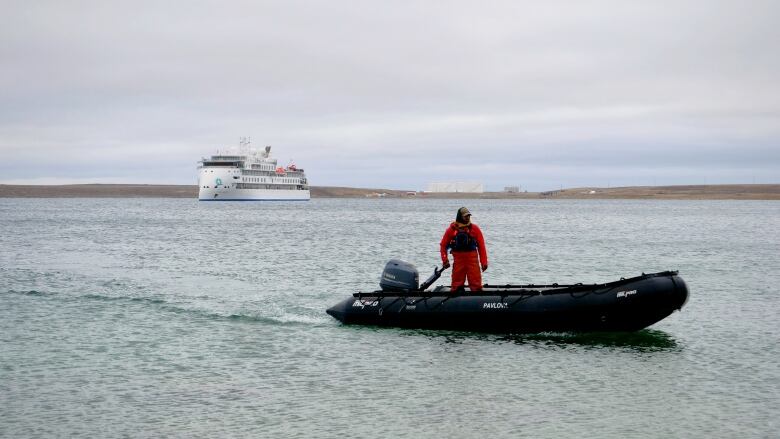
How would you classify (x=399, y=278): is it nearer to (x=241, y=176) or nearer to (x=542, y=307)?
(x=542, y=307)

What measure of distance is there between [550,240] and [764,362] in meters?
38.1

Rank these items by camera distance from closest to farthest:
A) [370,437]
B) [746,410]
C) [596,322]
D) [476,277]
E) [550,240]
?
[370,437], [746,410], [596,322], [476,277], [550,240]

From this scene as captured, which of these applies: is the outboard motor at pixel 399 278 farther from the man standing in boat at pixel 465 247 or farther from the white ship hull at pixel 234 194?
the white ship hull at pixel 234 194

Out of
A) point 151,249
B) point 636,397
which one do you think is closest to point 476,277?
point 636,397

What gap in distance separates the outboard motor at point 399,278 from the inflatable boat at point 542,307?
0.49 ft

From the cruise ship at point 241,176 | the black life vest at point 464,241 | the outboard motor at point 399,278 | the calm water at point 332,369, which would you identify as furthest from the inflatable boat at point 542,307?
the cruise ship at point 241,176

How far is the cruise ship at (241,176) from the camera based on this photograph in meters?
140

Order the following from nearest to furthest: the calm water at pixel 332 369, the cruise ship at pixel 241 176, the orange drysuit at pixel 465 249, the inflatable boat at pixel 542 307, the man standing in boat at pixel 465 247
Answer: the calm water at pixel 332 369 < the inflatable boat at pixel 542 307 < the man standing in boat at pixel 465 247 < the orange drysuit at pixel 465 249 < the cruise ship at pixel 241 176

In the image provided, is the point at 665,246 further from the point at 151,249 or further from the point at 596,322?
the point at 596,322

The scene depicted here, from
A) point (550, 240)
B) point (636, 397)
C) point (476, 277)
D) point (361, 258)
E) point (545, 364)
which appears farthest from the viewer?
point (550, 240)

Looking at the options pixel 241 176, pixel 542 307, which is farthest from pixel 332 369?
pixel 241 176

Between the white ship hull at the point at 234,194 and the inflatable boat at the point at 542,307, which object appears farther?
the white ship hull at the point at 234,194

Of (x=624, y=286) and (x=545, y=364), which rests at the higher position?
(x=624, y=286)

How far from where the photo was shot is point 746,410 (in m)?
11.1
